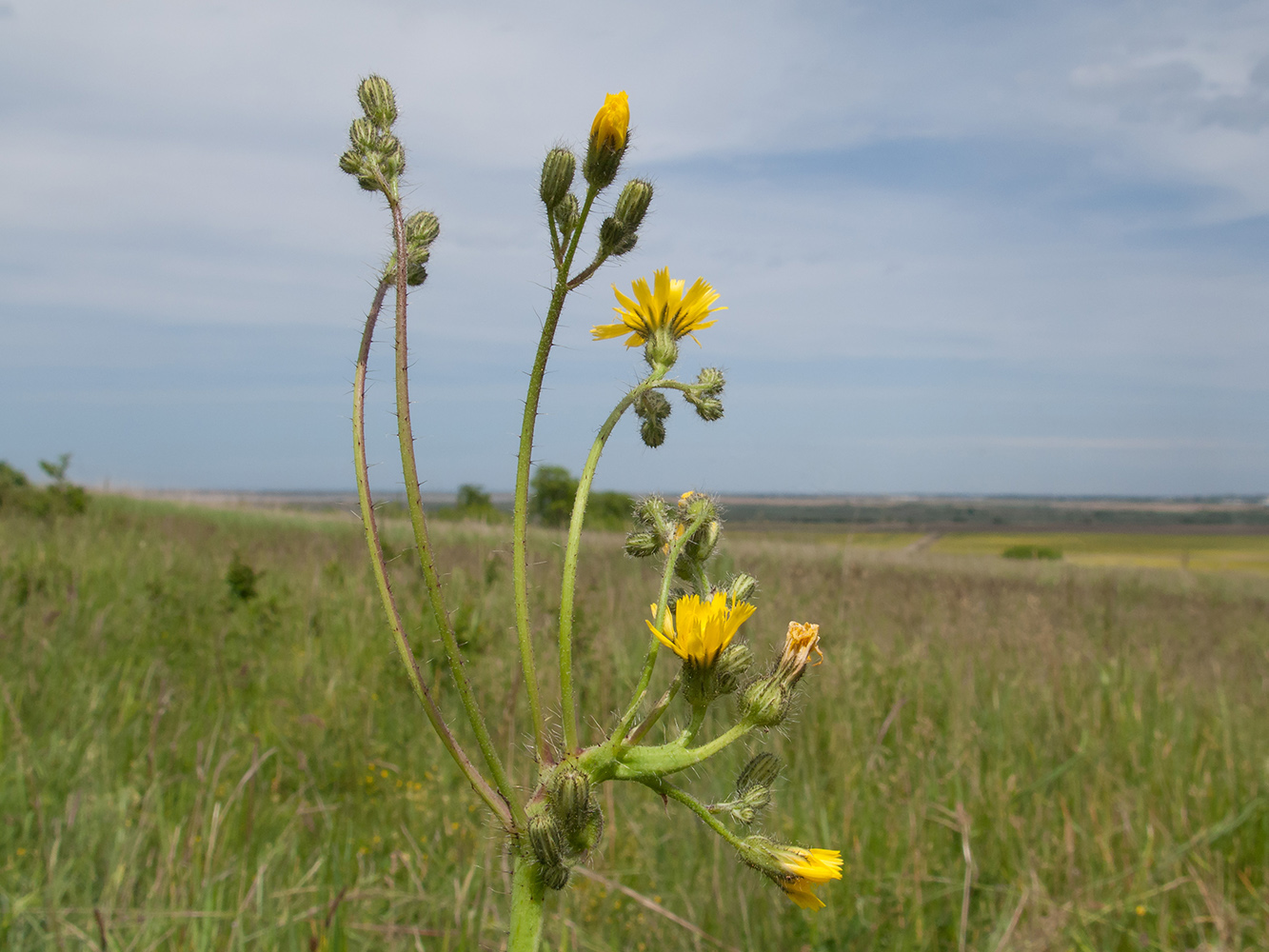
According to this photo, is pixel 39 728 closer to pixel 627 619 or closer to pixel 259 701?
pixel 259 701

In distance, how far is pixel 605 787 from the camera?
404 cm

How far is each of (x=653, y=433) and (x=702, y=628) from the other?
30 centimetres

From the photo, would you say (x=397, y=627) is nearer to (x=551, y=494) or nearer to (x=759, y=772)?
(x=759, y=772)

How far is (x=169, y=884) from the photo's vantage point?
2844 millimetres

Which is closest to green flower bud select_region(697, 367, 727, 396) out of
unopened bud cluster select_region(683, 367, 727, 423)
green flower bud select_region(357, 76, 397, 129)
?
unopened bud cluster select_region(683, 367, 727, 423)

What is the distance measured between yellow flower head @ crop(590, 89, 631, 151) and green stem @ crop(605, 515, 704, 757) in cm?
46

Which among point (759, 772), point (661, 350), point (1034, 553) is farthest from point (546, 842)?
point (1034, 553)

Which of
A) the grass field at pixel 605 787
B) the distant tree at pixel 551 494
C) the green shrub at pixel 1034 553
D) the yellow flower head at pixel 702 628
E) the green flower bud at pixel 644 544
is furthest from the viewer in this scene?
the green shrub at pixel 1034 553

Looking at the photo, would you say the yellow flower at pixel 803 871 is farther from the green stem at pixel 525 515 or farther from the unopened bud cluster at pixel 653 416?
the unopened bud cluster at pixel 653 416

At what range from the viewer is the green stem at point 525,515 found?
785mm

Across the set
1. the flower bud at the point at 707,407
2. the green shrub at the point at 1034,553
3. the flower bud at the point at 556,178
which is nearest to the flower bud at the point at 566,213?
the flower bud at the point at 556,178

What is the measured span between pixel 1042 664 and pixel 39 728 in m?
6.23

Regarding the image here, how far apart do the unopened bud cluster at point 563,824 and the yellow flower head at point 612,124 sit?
2.26 ft

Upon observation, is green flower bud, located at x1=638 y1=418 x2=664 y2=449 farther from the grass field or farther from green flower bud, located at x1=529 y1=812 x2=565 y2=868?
green flower bud, located at x1=529 y1=812 x2=565 y2=868
